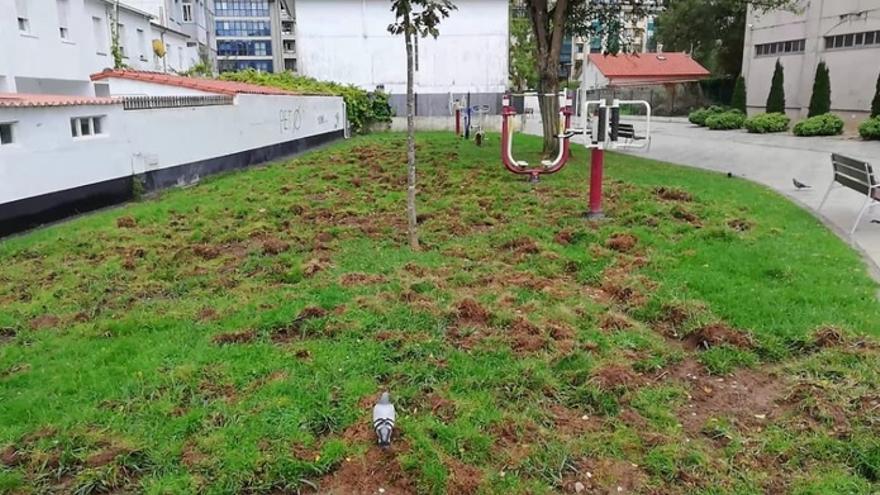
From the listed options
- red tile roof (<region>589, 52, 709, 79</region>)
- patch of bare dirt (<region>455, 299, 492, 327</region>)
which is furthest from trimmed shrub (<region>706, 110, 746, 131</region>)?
patch of bare dirt (<region>455, 299, 492, 327</region>)

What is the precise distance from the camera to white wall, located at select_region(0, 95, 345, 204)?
780 cm

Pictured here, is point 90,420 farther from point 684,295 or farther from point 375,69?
point 375,69

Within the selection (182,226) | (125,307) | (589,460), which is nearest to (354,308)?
(125,307)

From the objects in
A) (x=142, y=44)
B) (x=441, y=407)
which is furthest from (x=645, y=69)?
(x=441, y=407)

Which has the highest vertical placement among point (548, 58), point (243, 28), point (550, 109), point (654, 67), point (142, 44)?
point (243, 28)

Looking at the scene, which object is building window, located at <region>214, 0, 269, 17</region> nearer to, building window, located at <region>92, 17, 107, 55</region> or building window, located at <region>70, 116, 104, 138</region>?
building window, located at <region>92, 17, 107, 55</region>

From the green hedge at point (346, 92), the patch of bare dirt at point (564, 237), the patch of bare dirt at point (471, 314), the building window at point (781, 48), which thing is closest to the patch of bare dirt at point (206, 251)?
the patch of bare dirt at point (471, 314)

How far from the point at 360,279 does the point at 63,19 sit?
1749 centimetres

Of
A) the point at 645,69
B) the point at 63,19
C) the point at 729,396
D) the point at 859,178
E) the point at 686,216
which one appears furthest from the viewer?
the point at 645,69

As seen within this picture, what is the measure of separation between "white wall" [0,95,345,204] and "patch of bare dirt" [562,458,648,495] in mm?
7419

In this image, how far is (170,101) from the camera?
1156 cm

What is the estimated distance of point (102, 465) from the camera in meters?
2.90

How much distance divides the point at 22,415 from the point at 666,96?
139 feet

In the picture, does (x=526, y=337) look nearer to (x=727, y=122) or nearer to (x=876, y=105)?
(x=876, y=105)
